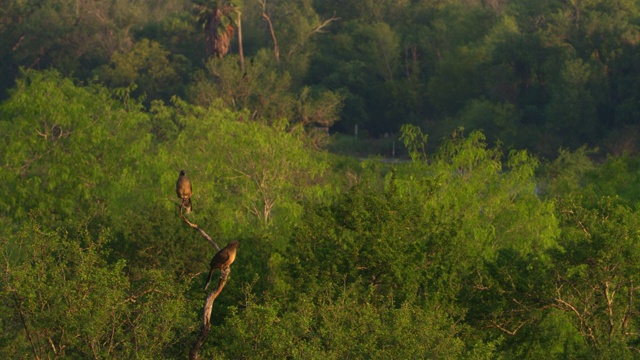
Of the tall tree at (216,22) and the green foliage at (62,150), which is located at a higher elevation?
the green foliage at (62,150)

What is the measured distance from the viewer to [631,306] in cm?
2397

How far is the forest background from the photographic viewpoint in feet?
69.7

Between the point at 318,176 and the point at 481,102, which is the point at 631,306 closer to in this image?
the point at 318,176

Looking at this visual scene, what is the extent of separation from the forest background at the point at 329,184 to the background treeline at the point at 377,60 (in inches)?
8.5

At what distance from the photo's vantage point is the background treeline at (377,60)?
283ft

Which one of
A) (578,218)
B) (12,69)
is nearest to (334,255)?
(578,218)

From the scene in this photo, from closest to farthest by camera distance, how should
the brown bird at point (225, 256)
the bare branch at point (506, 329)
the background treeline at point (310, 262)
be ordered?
1. the brown bird at point (225, 256)
2. the background treeline at point (310, 262)
3. the bare branch at point (506, 329)

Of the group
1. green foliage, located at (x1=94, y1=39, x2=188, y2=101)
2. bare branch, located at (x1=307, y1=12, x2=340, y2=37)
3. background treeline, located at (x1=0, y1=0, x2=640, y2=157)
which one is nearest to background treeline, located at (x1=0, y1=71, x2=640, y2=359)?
background treeline, located at (x1=0, y1=0, x2=640, y2=157)

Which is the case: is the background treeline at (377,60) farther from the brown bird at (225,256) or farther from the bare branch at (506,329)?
the brown bird at (225,256)

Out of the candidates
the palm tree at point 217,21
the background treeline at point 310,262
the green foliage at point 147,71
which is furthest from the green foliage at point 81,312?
the green foliage at point 147,71

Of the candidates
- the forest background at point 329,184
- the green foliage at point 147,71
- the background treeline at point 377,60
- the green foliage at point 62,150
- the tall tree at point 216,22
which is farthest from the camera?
the green foliage at point 147,71

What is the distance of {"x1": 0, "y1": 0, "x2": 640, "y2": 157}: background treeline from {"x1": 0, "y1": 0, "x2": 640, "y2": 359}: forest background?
0.21 meters

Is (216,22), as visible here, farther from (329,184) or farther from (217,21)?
(329,184)

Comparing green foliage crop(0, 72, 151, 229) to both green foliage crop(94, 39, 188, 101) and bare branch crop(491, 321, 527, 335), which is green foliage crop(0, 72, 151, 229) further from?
green foliage crop(94, 39, 188, 101)
